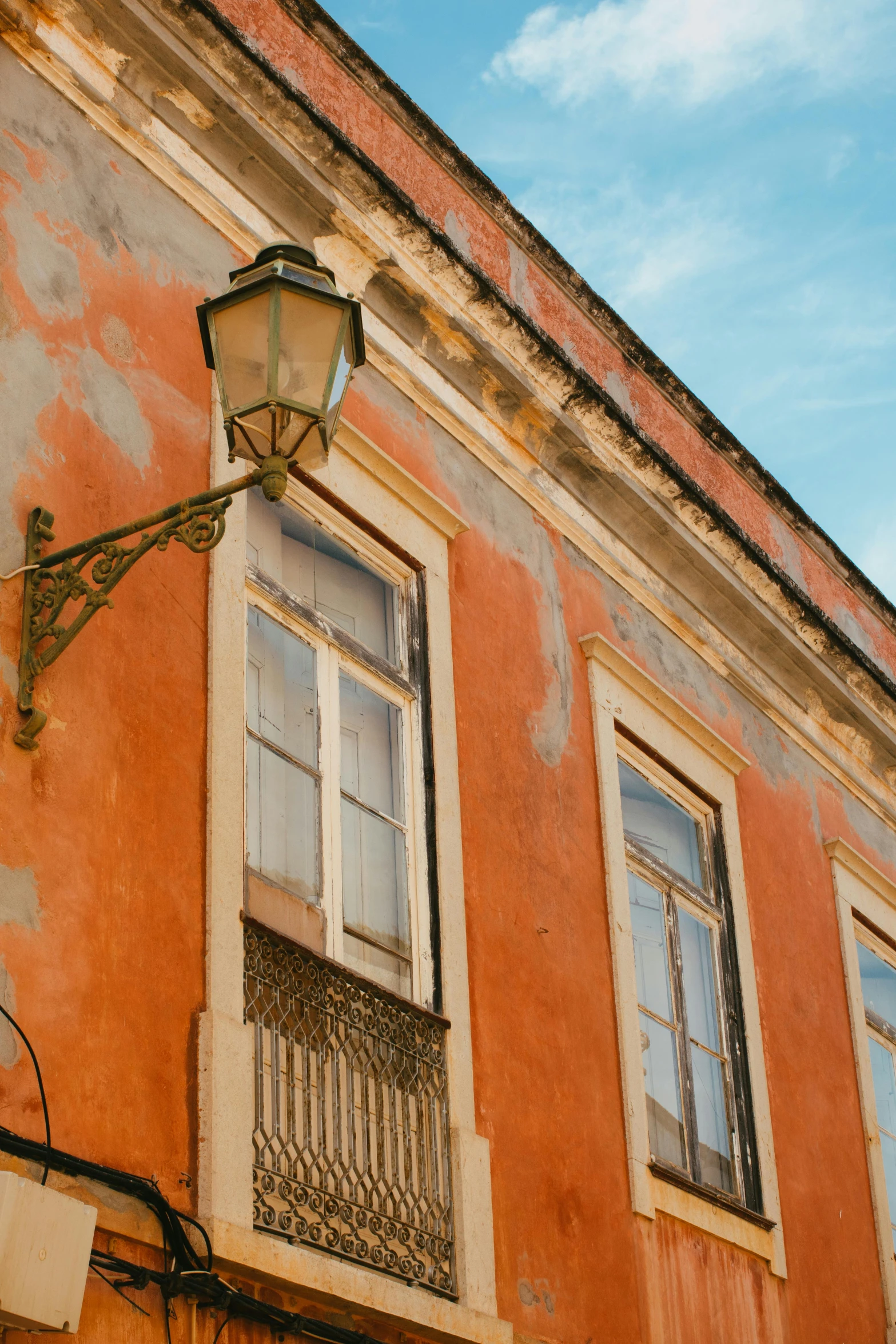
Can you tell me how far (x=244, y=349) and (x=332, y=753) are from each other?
1.89 m

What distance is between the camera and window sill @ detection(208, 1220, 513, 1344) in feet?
16.5

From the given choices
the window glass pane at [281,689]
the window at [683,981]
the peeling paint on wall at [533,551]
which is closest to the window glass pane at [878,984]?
the window at [683,981]

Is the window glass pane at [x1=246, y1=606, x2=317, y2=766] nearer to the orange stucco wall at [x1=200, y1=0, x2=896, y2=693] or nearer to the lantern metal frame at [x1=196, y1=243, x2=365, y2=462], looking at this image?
the lantern metal frame at [x1=196, y1=243, x2=365, y2=462]

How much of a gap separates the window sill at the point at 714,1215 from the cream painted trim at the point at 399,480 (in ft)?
8.53

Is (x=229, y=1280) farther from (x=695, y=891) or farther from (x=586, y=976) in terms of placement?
(x=695, y=891)

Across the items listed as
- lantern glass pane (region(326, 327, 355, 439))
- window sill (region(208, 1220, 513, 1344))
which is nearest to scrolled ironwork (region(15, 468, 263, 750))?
lantern glass pane (region(326, 327, 355, 439))

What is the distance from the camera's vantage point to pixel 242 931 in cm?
556

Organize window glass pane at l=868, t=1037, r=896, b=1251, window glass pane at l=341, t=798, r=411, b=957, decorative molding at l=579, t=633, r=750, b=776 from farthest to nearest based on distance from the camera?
window glass pane at l=868, t=1037, r=896, b=1251, decorative molding at l=579, t=633, r=750, b=776, window glass pane at l=341, t=798, r=411, b=957

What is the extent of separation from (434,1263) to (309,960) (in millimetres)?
1057

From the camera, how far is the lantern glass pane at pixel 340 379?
16.0ft

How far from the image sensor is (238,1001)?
17.7ft

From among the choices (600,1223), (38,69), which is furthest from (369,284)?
(600,1223)

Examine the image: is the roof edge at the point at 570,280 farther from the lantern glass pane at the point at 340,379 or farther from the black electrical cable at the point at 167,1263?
the black electrical cable at the point at 167,1263

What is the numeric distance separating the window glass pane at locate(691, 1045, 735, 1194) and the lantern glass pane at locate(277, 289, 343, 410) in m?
4.18
